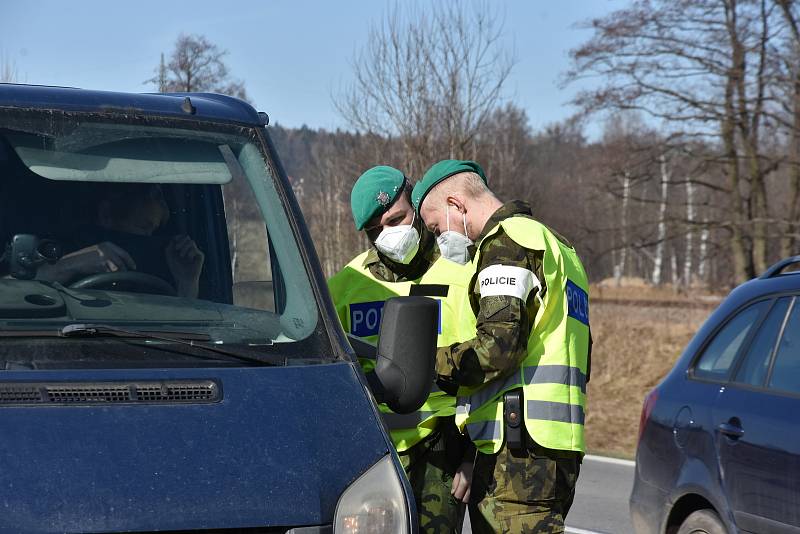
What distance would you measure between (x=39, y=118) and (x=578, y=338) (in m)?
1.77

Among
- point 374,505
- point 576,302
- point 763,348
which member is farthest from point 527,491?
point 763,348

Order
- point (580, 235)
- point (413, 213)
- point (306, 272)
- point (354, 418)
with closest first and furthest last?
point (354, 418) → point (306, 272) → point (413, 213) → point (580, 235)

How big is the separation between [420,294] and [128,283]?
123 cm

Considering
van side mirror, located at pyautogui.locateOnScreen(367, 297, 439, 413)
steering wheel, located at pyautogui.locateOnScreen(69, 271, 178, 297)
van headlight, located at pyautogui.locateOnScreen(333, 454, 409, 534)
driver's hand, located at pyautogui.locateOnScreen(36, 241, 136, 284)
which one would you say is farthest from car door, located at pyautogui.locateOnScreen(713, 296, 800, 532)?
driver's hand, located at pyautogui.locateOnScreen(36, 241, 136, 284)

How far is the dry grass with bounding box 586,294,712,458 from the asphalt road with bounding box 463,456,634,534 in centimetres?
253

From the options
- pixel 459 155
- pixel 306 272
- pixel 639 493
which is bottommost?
pixel 639 493

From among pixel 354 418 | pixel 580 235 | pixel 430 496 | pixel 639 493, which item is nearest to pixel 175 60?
pixel 639 493

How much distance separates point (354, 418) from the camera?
280 cm

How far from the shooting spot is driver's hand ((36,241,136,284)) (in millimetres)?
3139

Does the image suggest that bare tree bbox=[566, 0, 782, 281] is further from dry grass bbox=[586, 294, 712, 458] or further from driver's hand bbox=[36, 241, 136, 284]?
driver's hand bbox=[36, 241, 136, 284]

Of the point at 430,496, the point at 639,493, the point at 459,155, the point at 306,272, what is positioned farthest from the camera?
the point at 459,155

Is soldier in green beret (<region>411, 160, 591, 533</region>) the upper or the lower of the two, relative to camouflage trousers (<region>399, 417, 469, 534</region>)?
upper

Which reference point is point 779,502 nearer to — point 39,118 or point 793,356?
point 793,356

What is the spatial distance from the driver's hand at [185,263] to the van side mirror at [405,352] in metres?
0.58
